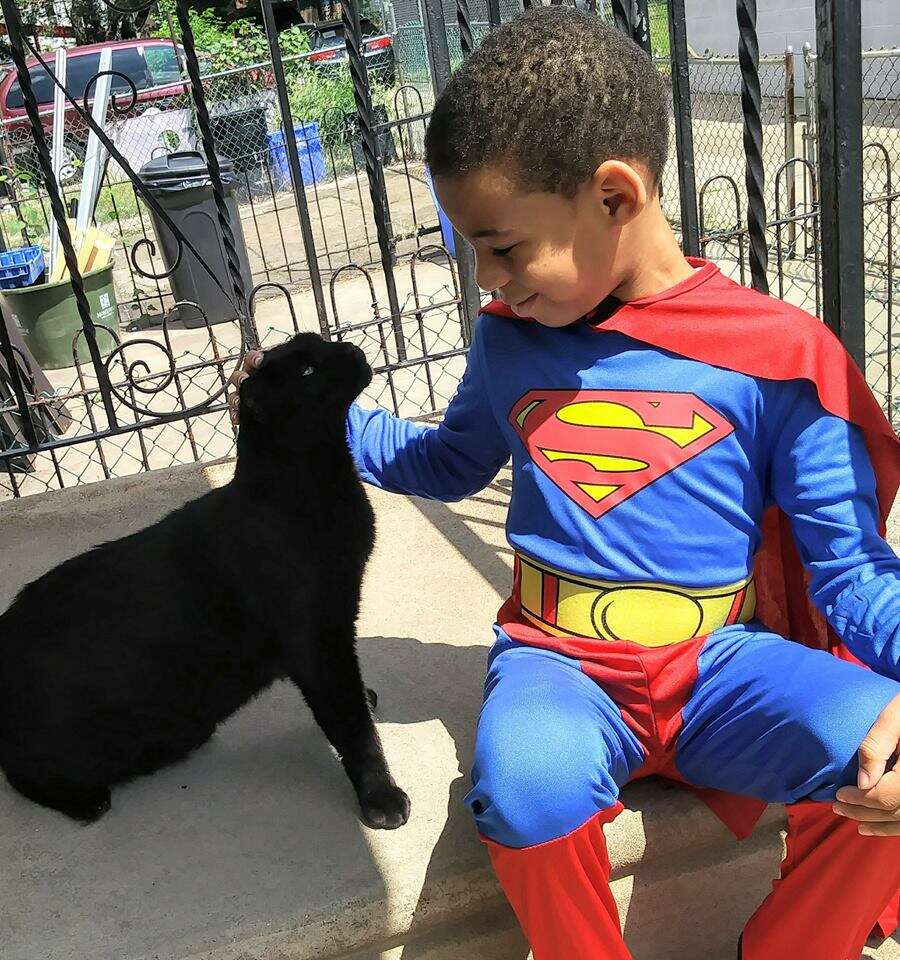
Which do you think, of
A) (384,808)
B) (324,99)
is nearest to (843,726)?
(384,808)

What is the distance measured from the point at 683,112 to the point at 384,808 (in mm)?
1593

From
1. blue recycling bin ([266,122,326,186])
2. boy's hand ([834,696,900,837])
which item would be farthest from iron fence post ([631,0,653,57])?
blue recycling bin ([266,122,326,186])

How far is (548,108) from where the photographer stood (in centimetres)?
139

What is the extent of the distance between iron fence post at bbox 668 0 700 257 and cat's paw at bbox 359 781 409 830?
1.41m

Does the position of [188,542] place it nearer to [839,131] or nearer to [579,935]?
[579,935]

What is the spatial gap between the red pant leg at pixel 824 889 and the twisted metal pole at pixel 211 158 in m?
1.64

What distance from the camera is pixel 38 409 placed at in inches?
199

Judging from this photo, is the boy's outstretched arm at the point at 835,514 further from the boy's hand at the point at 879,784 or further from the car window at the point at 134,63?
the car window at the point at 134,63

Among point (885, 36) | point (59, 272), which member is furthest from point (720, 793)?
point (885, 36)

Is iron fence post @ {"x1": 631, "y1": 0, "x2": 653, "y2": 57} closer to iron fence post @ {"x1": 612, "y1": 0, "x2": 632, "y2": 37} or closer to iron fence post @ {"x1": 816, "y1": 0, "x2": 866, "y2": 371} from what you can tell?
iron fence post @ {"x1": 612, "y1": 0, "x2": 632, "y2": 37}

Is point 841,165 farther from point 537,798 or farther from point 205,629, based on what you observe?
point 205,629

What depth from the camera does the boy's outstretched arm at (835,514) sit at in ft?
4.58

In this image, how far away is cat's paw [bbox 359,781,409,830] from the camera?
1706mm

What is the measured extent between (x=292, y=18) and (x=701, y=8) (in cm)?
947
